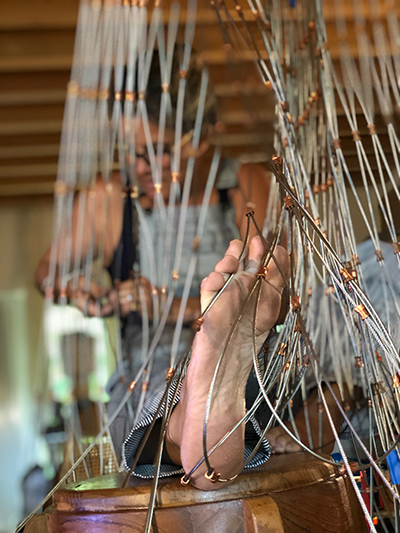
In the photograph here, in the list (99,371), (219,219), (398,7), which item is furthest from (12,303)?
(219,219)

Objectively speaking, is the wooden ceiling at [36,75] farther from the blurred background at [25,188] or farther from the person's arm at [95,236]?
the person's arm at [95,236]

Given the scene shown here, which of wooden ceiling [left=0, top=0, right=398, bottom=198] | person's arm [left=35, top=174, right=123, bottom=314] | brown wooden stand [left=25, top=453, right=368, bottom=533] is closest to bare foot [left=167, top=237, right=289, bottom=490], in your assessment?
brown wooden stand [left=25, top=453, right=368, bottom=533]

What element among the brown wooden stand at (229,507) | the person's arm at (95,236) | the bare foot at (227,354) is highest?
the person's arm at (95,236)

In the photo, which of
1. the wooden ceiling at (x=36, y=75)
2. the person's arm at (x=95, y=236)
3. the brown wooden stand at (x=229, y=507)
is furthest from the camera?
the wooden ceiling at (x=36, y=75)

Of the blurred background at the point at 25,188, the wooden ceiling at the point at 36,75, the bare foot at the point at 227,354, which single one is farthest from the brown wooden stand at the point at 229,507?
the wooden ceiling at the point at 36,75

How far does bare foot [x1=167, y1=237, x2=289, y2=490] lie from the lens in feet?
1.81

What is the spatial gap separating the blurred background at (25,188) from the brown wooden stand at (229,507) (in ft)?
1.15

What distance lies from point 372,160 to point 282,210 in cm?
27

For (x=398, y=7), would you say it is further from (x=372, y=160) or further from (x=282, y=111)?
(x=282, y=111)

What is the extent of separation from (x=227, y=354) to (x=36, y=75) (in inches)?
91.7

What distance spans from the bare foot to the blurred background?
10.4 inches

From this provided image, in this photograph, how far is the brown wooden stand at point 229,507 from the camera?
1.78 feet

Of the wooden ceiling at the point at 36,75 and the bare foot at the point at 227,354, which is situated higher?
the wooden ceiling at the point at 36,75

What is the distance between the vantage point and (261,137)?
52cm
